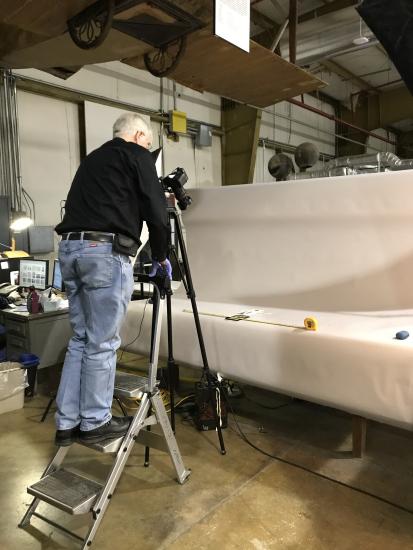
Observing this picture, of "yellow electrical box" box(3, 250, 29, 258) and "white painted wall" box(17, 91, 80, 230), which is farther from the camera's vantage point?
"white painted wall" box(17, 91, 80, 230)

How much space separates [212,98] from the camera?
6.65m

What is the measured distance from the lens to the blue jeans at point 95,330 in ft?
5.76

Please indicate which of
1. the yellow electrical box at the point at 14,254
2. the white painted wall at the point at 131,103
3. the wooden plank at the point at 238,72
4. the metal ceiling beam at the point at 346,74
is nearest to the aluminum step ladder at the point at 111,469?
the wooden plank at the point at 238,72

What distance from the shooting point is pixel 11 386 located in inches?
113

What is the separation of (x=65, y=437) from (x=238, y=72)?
255 cm

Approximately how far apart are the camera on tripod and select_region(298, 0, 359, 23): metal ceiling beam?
3626mm

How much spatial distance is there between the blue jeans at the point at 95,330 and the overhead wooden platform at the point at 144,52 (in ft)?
4.19

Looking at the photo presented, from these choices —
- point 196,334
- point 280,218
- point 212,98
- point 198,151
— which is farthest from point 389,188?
point 212,98

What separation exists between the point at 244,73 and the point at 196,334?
189 centimetres

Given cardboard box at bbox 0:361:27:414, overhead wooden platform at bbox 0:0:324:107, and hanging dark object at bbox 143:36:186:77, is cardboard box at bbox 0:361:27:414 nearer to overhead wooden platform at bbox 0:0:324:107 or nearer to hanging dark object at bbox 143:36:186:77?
overhead wooden platform at bbox 0:0:324:107

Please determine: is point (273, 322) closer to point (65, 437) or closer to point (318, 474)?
point (318, 474)

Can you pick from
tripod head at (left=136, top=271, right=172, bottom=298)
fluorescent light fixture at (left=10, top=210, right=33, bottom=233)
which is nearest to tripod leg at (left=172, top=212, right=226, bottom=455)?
tripod head at (left=136, top=271, right=172, bottom=298)

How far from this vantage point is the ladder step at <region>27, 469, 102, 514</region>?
1573 mm

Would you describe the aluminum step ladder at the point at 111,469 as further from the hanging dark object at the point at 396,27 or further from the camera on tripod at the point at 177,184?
the hanging dark object at the point at 396,27
